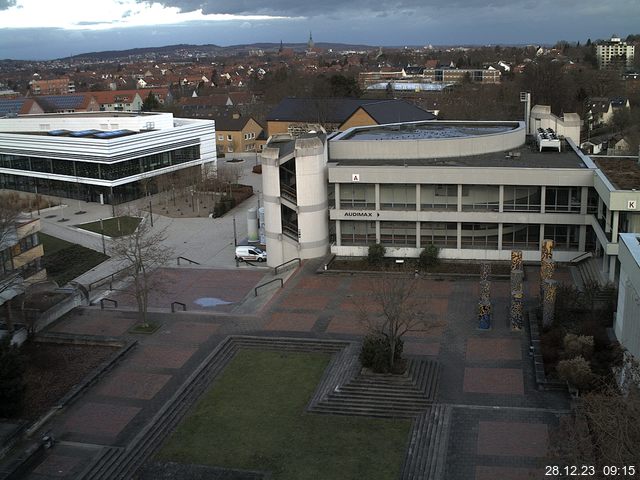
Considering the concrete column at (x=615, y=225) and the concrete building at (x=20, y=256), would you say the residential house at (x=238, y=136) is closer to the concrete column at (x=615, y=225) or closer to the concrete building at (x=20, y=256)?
the concrete building at (x=20, y=256)

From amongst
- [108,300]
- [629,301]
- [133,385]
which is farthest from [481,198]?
[133,385]

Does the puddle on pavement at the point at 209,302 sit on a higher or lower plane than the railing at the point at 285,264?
lower

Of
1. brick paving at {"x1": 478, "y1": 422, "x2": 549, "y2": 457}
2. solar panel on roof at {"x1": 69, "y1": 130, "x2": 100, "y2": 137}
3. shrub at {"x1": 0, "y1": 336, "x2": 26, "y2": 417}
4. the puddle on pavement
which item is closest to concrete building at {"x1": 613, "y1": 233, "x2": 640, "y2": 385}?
brick paving at {"x1": 478, "y1": 422, "x2": 549, "y2": 457}

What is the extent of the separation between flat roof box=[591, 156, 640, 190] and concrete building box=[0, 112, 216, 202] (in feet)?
113

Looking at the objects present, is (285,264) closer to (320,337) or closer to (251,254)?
(251,254)

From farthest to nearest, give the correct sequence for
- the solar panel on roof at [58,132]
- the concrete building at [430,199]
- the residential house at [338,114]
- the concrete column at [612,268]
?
the residential house at [338,114], the solar panel on roof at [58,132], the concrete building at [430,199], the concrete column at [612,268]

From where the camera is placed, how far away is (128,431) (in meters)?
22.2

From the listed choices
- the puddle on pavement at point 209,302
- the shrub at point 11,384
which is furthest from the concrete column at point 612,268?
the shrub at point 11,384

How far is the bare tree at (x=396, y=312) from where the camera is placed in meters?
24.6

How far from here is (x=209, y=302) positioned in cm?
3344

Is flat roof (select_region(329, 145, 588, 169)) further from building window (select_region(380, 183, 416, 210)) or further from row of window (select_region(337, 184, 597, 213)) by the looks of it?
building window (select_region(380, 183, 416, 210))

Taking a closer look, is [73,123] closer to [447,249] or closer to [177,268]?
[177,268]

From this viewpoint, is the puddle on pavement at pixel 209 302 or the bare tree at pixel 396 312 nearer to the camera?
the bare tree at pixel 396 312

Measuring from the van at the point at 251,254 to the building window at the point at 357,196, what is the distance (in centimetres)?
549
